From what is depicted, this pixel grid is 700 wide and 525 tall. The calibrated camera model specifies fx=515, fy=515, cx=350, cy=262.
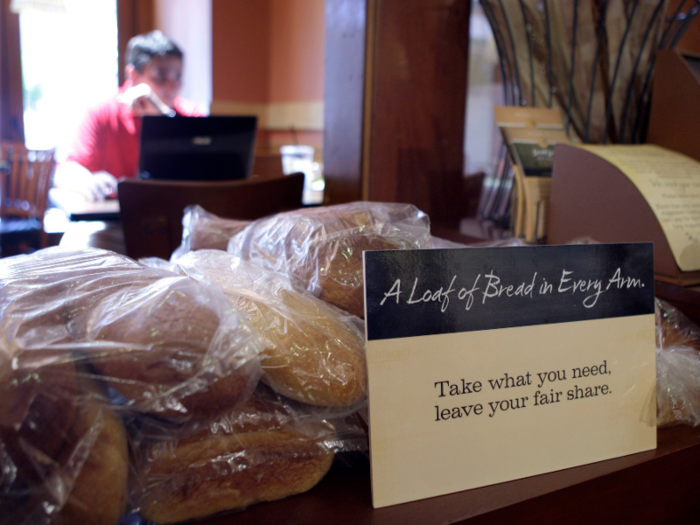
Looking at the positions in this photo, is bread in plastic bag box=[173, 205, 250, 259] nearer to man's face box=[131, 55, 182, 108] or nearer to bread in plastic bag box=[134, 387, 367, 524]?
bread in plastic bag box=[134, 387, 367, 524]

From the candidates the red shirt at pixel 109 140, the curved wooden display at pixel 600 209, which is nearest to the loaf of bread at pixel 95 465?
the curved wooden display at pixel 600 209

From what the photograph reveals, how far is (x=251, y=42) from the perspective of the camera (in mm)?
4324

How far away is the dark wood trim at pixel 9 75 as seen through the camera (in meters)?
4.41

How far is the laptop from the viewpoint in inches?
78.3

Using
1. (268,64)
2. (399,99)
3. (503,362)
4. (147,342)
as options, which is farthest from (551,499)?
(268,64)

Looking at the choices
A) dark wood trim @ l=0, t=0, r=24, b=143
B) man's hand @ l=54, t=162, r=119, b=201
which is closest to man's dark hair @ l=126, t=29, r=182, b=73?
man's hand @ l=54, t=162, r=119, b=201

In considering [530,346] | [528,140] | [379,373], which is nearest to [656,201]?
[528,140]

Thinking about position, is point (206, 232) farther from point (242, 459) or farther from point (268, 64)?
Answer: point (268, 64)

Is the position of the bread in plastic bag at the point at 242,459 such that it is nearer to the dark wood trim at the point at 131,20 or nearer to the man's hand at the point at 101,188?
the man's hand at the point at 101,188

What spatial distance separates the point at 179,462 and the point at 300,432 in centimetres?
9

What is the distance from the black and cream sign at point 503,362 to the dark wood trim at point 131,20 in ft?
18.0

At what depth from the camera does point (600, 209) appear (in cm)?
77

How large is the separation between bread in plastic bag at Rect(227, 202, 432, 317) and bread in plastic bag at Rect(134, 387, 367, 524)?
0.47 ft

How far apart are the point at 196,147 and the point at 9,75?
357 centimetres
